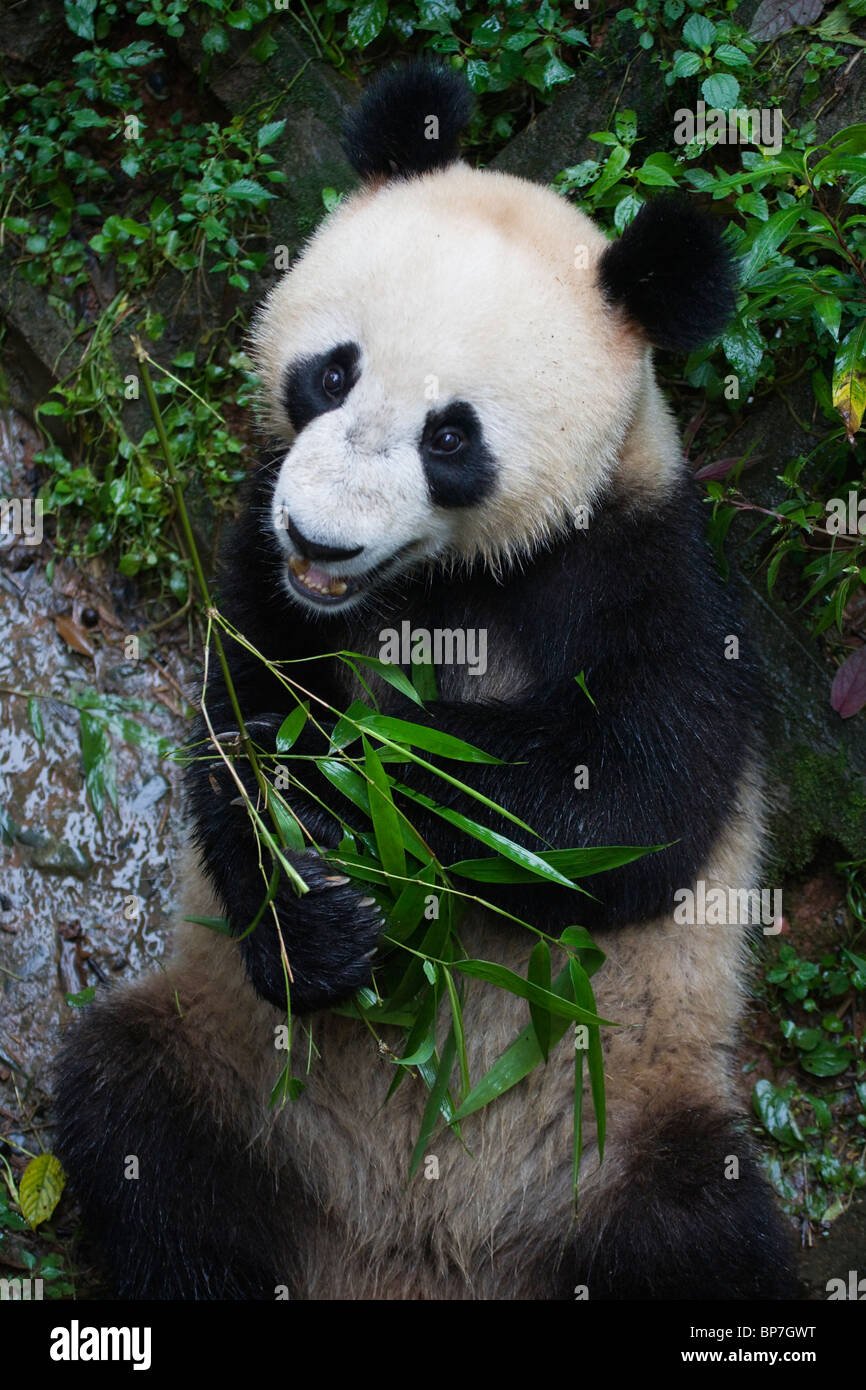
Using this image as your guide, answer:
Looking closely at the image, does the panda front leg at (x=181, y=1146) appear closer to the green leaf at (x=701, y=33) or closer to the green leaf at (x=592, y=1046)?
the green leaf at (x=592, y=1046)

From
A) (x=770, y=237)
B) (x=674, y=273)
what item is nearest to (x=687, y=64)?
(x=770, y=237)

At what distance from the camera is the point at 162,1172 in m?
3.48

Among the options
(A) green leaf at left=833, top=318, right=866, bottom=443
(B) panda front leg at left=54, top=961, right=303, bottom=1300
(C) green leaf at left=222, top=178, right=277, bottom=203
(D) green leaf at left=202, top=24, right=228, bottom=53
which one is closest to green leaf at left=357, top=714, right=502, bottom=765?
(B) panda front leg at left=54, top=961, right=303, bottom=1300

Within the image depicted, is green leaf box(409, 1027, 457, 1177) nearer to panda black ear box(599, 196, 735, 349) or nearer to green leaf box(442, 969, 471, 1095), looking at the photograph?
green leaf box(442, 969, 471, 1095)

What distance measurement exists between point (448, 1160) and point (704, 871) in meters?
0.96

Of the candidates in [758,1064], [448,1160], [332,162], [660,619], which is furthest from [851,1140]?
[332,162]

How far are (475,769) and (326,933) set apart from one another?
1.67ft

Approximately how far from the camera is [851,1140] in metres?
4.11

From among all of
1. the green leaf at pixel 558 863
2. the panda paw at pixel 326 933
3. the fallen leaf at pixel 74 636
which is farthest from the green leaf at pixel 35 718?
the green leaf at pixel 558 863

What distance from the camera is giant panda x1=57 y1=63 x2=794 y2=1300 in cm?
306

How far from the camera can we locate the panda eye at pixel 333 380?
3090 mm

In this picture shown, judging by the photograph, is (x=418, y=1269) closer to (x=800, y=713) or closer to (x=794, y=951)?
(x=794, y=951)

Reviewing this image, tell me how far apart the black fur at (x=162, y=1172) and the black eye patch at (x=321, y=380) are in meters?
1.60

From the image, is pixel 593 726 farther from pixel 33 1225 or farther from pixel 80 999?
pixel 33 1225
